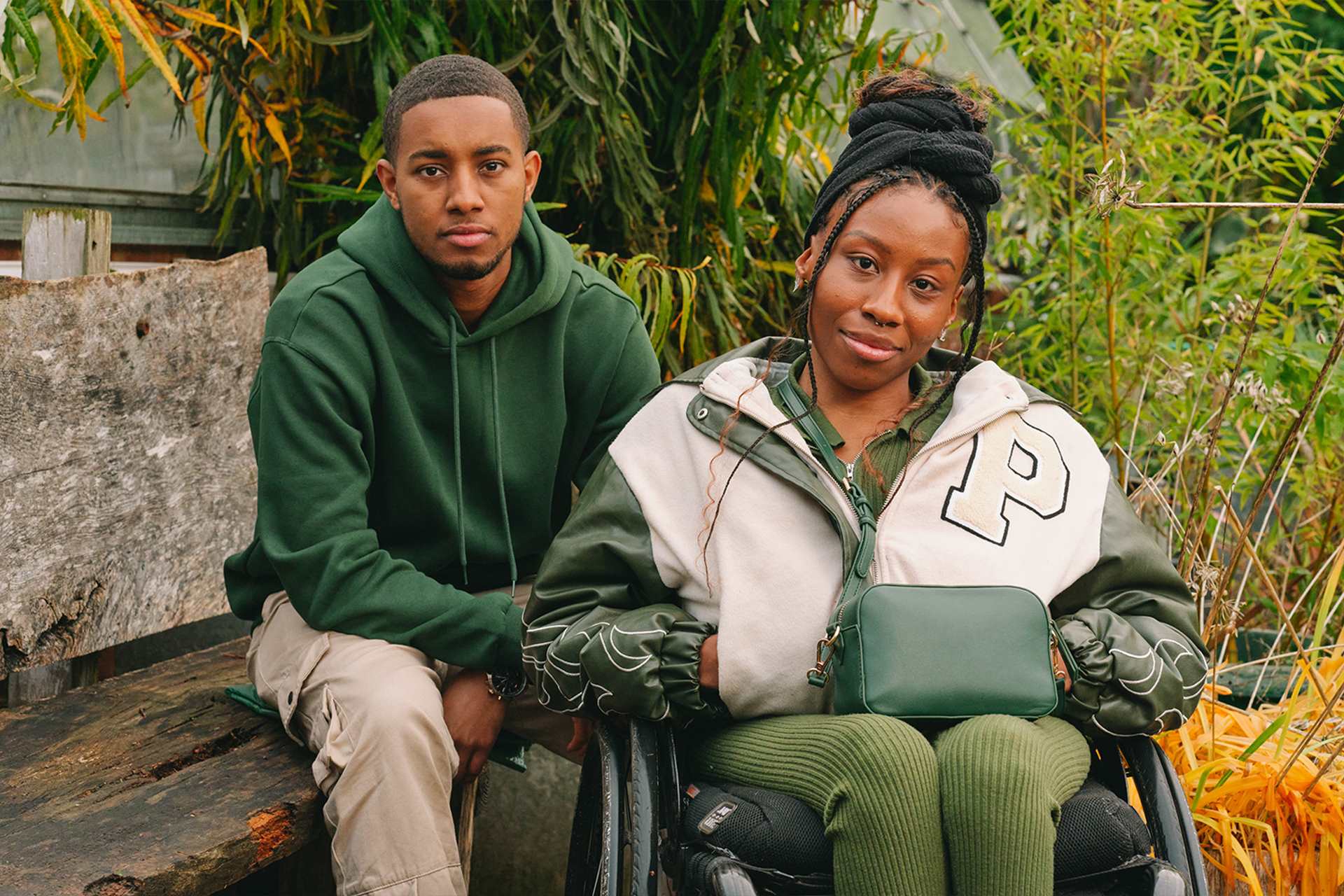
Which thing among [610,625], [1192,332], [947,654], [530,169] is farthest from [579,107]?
[947,654]

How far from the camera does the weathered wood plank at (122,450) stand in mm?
2766

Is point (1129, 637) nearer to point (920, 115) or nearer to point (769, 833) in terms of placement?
point (769, 833)

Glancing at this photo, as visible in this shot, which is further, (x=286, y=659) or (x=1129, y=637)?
(x=286, y=659)

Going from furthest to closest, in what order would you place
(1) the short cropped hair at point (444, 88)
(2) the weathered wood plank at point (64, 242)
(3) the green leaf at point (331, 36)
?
(3) the green leaf at point (331, 36) → (2) the weathered wood plank at point (64, 242) → (1) the short cropped hair at point (444, 88)

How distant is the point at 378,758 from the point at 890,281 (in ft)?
3.79

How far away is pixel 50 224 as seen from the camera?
295 centimetres

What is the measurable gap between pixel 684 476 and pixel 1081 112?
395cm

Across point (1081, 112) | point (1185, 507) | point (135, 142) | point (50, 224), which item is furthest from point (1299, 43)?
point (50, 224)

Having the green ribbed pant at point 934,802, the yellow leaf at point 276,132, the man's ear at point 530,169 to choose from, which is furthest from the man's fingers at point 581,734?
the yellow leaf at point 276,132

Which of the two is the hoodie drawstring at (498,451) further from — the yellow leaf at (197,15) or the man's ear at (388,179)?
the yellow leaf at (197,15)

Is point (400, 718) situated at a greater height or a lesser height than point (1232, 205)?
lesser

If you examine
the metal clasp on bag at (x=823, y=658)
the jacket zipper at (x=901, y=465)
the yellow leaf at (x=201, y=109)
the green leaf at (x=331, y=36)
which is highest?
the green leaf at (x=331, y=36)

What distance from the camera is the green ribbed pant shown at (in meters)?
1.83

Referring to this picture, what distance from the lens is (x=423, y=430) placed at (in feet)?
9.25
